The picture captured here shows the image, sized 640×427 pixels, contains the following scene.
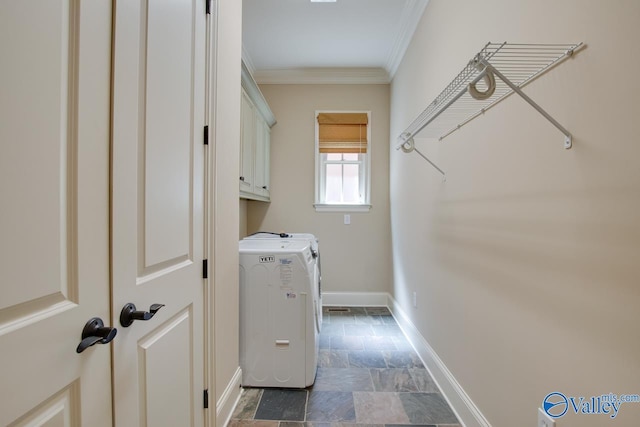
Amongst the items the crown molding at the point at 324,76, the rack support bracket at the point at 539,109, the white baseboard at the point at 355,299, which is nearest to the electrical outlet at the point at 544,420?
Answer: the rack support bracket at the point at 539,109

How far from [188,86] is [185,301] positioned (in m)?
0.86

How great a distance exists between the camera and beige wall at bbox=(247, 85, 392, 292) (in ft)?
11.8

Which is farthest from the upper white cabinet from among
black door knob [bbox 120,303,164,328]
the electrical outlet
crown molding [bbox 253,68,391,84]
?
the electrical outlet

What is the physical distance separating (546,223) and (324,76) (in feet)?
10.3

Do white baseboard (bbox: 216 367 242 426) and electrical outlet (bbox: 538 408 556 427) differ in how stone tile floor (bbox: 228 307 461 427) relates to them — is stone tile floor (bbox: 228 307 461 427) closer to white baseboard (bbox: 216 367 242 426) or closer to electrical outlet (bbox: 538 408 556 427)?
white baseboard (bbox: 216 367 242 426)

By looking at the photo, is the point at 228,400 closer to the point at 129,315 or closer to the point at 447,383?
the point at 129,315

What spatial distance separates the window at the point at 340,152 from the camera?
3594mm

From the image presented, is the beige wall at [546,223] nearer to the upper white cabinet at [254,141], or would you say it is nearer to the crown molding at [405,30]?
the crown molding at [405,30]

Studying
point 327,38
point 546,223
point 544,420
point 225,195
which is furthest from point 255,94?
point 544,420

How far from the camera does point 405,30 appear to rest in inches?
105

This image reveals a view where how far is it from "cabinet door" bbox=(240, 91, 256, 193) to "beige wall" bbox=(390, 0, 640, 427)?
154cm

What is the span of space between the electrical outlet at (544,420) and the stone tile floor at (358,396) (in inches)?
27.5

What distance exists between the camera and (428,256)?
219cm

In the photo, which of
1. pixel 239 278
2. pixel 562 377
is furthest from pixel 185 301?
pixel 562 377
